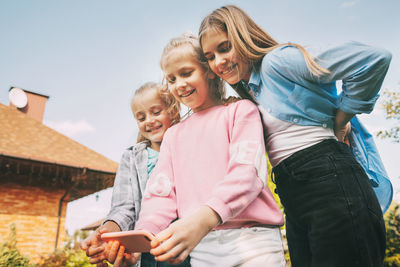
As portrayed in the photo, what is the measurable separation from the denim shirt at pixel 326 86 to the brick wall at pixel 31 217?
8155mm

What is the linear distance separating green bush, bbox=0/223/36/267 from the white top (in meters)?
7.38

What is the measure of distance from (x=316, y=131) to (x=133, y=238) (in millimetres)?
913

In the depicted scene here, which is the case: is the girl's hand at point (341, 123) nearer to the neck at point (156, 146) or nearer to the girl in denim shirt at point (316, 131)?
the girl in denim shirt at point (316, 131)

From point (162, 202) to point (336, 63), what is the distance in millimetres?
940

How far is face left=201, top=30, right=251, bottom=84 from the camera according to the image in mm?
1519

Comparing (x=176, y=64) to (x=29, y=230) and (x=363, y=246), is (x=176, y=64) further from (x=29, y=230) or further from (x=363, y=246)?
(x=29, y=230)

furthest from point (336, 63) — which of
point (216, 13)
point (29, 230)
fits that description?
point (29, 230)

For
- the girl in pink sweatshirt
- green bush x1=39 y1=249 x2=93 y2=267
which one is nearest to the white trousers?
the girl in pink sweatshirt

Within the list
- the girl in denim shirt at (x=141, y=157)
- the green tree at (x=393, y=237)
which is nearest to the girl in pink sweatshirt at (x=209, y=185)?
the girl in denim shirt at (x=141, y=157)

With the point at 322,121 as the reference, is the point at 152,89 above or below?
above

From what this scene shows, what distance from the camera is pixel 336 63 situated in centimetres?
129

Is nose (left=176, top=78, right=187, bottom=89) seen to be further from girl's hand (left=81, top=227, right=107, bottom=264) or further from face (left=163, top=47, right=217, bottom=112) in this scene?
girl's hand (left=81, top=227, right=107, bottom=264)

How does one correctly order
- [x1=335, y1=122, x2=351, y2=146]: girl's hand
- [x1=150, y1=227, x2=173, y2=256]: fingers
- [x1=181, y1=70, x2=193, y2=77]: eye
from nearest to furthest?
[x1=150, y1=227, x2=173, y2=256]: fingers < [x1=335, y1=122, x2=351, y2=146]: girl's hand < [x1=181, y1=70, x2=193, y2=77]: eye

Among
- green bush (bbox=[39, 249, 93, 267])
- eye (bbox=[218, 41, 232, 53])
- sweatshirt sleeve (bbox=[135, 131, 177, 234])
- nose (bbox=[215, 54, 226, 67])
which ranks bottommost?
green bush (bbox=[39, 249, 93, 267])
